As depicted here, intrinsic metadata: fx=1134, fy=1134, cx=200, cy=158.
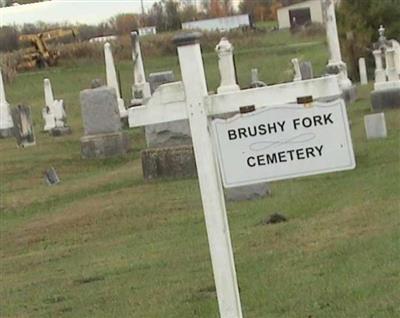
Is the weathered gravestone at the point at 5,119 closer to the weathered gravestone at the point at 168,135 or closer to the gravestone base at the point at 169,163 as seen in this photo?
the weathered gravestone at the point at 168,135

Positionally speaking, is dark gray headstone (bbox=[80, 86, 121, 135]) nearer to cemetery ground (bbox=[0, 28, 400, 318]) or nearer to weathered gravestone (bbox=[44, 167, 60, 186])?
cemetery ground (bbox=[0, 28, 400, 318])

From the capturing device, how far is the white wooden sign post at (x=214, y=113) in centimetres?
529

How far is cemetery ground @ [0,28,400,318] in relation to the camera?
24.2 ft

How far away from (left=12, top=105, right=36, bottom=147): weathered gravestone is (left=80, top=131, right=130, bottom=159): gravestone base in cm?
293

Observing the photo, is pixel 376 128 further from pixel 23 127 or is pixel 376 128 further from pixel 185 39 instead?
pixel 185 39

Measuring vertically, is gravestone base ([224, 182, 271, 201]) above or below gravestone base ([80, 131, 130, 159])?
above

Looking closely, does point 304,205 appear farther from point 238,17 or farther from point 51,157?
point 238,17

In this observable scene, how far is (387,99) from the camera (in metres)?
21.5

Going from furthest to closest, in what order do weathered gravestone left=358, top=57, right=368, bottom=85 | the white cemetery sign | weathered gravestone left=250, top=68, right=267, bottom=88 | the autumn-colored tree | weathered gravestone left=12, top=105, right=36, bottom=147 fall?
the autumn-colored tree
weathered gravestone left=358, top=57, right=368, bottom=85
weathered gravestone left=12, top=105, right=36, bottom=147
weathered gravestone left=250, top=68, right=267, bottom=88
the white cemetery sign

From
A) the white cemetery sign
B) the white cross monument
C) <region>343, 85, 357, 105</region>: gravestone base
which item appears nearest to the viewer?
the white cemetery sign

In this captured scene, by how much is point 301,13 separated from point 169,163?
3159 centimetres

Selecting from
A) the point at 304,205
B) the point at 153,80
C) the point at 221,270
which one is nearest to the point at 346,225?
the point at 304,205

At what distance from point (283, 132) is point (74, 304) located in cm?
328

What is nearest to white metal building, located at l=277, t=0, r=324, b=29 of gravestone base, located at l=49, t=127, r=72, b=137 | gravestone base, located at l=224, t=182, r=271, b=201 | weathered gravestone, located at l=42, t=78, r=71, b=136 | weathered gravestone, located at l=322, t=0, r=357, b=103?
weathered gravestone, located at l=322, t=0, r=357, b=103
